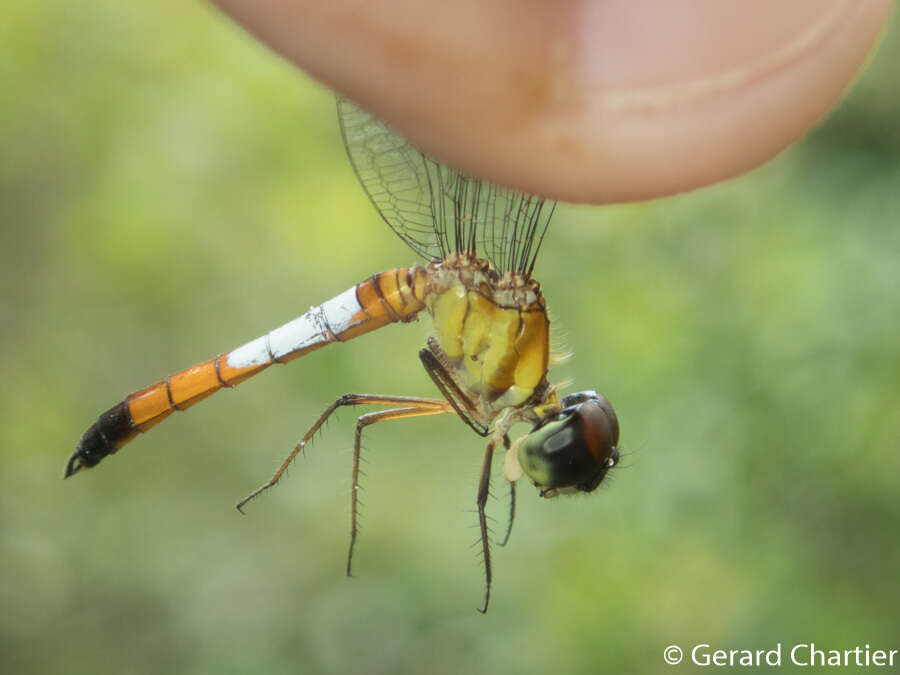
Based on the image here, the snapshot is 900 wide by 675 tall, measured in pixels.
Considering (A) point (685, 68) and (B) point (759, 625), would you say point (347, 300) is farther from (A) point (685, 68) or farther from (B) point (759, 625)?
(B) point (759, 625)

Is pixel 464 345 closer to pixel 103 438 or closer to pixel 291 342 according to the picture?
pixel 291 342

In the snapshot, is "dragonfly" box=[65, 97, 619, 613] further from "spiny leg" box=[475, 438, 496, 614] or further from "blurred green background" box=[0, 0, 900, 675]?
"blurred green background" box=[0, 0, 900, 675]

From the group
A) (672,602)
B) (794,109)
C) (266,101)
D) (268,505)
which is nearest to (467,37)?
(794,109)

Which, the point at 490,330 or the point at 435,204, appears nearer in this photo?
the point at 490,330

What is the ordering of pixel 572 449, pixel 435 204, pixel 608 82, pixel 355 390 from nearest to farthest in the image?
pixel 608 82 → pixel 572 449 → pixel 435 204 → pixel 355 390

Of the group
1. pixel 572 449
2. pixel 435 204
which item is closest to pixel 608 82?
pixel 572 449

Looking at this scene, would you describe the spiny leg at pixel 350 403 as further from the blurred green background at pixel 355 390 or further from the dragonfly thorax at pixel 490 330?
the blurred green background at pixel 355 390

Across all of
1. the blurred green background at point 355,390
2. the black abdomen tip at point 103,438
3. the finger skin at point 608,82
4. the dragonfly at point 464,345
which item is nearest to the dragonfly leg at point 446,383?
the dragonfly at point 464,345
